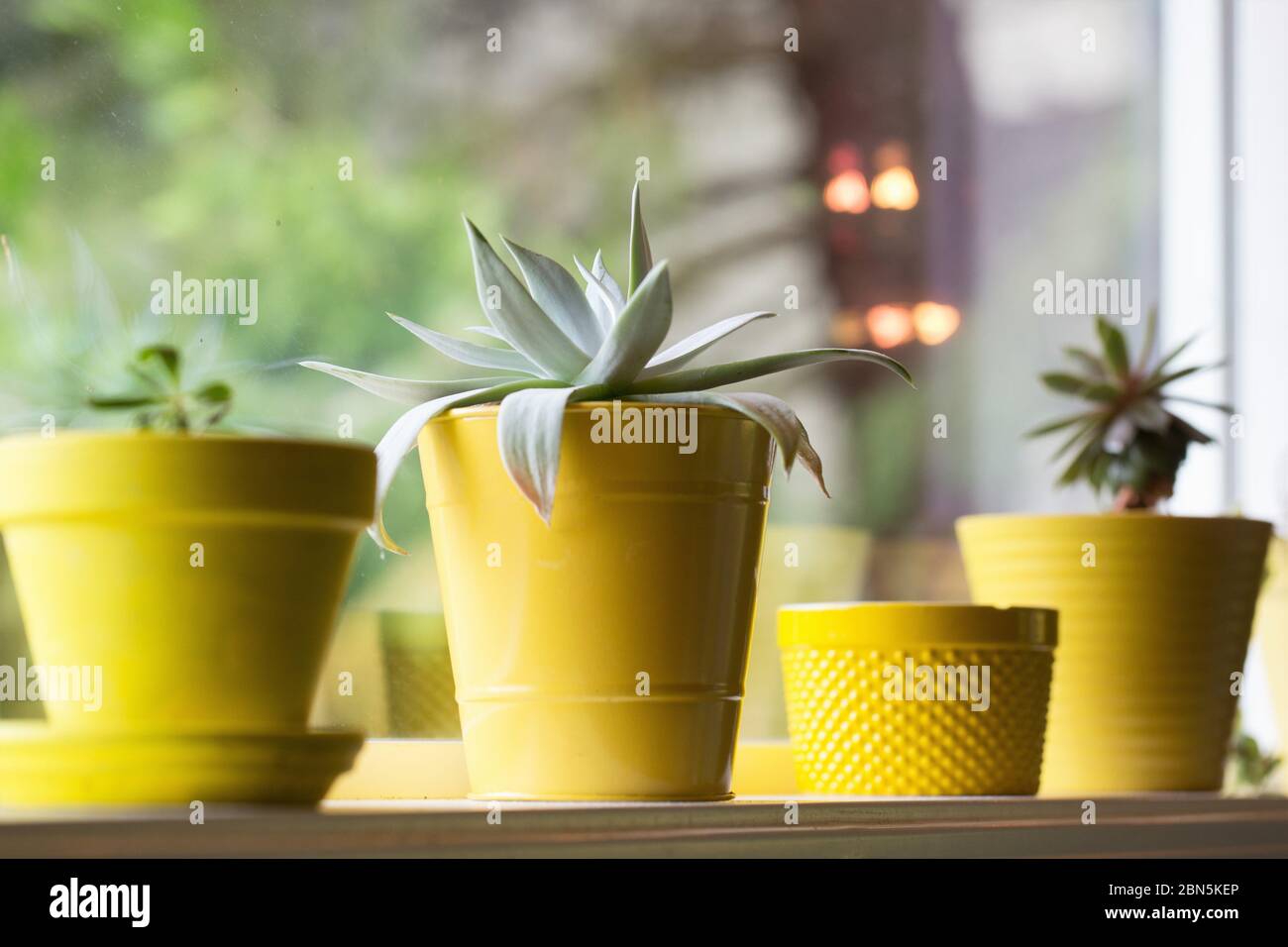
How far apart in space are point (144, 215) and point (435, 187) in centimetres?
20

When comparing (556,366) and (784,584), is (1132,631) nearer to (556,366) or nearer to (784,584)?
(784,584)

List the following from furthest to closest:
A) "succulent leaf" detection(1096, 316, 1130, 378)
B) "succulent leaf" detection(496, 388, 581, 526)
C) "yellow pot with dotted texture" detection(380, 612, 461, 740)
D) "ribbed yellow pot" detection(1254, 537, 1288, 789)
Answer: "ribbed yellow pot" detection(1254, 537, 1288, 789), "succulent leaf" detection(1096, 316, 1130, 378), "yellow pot with dotted texture" detection(380, 612, 461, 740), "succulent leaf" detection(496, 388, 581, 526)

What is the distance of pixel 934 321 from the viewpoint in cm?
116

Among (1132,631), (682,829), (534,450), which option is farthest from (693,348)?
(1132,631)

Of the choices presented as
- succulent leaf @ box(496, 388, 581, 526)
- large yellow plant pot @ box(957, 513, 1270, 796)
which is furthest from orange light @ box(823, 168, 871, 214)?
succulent leaf @ box(496, 388, 581, 526)

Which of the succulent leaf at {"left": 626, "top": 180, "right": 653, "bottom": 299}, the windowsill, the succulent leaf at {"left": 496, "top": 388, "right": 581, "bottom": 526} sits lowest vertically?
the windowsill

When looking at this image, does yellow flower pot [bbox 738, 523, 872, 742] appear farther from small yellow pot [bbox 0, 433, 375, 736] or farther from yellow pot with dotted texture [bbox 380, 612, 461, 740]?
small yellow pot [bbox 0, 433, 375, 736]

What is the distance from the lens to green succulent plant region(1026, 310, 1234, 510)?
90cm

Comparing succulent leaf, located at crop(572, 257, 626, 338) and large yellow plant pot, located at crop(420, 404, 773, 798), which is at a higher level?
succulent leaf, located at crop(572, 257, 626, 338)

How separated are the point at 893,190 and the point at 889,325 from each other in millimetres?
115

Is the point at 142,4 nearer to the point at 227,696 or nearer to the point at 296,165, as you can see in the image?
the point at 296,165

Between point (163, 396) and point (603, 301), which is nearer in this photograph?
point (163, 396)

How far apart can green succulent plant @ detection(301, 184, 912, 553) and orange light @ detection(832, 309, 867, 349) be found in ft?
1.40
